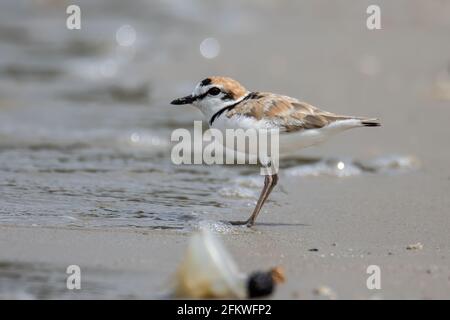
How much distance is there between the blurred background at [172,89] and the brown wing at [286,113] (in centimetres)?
71

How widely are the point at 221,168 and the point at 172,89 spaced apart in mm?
2706

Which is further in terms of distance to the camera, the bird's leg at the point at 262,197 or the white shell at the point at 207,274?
the bird's leg at the point at 262,197

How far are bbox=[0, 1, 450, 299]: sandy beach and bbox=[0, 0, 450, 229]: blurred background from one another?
26 millimetres

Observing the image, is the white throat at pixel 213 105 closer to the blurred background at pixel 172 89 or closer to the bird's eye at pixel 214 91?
the bird's eye at pixel 214 91

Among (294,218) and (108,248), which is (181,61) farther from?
(108,248)

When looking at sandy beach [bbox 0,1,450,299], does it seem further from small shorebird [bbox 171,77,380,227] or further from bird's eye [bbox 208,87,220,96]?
bird's eye [bbox 208,87,220,96]

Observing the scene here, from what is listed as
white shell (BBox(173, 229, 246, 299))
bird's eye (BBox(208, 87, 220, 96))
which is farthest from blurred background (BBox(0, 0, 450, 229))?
white shell (BBox(173, 229, 246, 299))

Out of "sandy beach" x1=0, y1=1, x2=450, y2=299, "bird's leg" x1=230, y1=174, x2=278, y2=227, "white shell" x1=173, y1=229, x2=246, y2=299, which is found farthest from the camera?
"bird's leg" x1=230, y1=174, x2=278, y2=227

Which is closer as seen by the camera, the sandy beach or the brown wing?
the sandy beach

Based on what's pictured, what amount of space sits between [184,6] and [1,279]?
9.18 meters

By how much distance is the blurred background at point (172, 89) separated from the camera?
6.26 m

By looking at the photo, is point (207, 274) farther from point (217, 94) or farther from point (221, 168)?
point (221, 168)

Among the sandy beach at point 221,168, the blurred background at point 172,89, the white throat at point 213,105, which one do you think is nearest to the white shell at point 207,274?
the sandy beach at point 221,168

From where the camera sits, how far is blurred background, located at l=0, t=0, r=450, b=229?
6.26 meters
